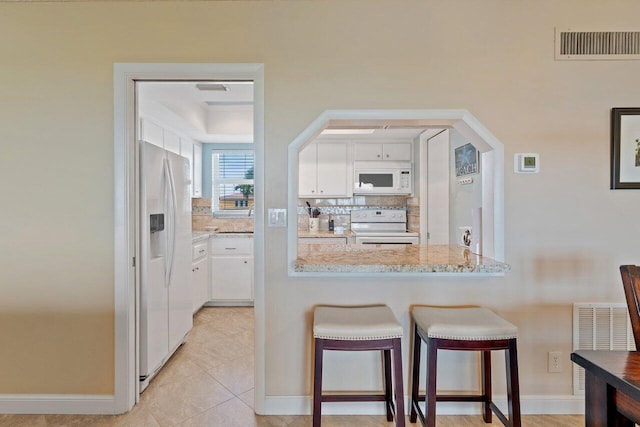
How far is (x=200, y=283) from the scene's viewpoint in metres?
3.77

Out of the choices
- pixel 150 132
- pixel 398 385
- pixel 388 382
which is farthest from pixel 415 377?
pixel 150 132

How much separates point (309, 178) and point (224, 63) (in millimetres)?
2704

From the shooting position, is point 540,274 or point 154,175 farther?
point 154,175

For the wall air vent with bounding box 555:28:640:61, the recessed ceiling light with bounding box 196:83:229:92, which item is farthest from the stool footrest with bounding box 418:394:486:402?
the recessed ceiling light with bounding box 196:83:229:92

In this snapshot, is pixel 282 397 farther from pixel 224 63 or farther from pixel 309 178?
pixel 309 178

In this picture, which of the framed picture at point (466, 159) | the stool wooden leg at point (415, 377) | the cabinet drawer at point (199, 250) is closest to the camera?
the stool wooden leg at point (415, 377)

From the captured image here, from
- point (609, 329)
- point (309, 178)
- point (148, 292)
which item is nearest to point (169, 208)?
point (148, 292)

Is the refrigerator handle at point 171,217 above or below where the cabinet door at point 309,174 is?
below

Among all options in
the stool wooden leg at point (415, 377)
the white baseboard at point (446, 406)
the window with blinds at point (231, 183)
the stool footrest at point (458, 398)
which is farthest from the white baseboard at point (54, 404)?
the window with blinds at point (231, 183)

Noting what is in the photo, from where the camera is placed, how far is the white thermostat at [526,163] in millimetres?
1933

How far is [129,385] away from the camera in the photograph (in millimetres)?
1990

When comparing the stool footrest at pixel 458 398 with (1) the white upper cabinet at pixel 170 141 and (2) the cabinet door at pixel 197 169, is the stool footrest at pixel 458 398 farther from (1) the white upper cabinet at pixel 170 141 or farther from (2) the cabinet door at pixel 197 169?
(2) the cabinet door at pixel 197 169

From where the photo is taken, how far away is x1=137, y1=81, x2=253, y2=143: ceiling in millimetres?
2926

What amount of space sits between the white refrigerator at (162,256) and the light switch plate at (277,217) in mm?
856
